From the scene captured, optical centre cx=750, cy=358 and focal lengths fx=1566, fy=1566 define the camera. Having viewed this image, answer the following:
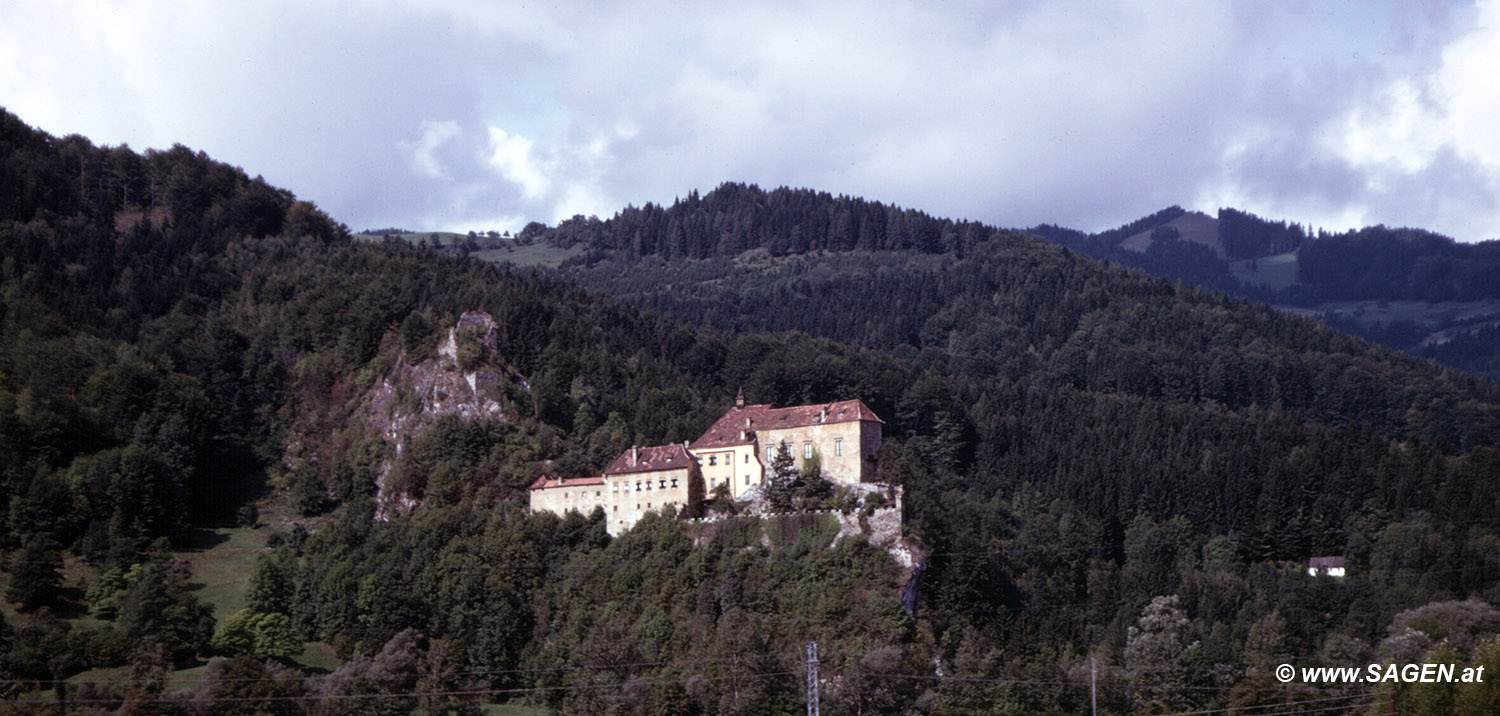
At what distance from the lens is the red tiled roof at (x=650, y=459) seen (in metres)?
96.6

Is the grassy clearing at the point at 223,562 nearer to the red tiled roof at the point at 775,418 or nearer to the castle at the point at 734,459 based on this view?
the castle at the point at 734,459

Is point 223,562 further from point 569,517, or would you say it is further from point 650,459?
point 650,459

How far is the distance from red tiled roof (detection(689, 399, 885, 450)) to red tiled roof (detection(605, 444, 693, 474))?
1436mm

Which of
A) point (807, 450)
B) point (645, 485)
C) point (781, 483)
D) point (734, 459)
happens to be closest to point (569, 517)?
point (645, 485)

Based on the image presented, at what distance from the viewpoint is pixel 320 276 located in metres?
146

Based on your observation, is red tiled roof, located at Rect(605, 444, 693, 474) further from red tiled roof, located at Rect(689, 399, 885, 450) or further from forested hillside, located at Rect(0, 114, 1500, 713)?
forested hillside, located at Rect(0, 114, 1500, 713)

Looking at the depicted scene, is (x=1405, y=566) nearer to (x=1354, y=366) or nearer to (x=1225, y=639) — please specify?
(x=1225, y=639)

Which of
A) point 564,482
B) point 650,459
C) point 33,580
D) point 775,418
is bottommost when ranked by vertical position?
point 33,580

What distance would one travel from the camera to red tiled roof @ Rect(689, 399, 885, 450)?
308 feet

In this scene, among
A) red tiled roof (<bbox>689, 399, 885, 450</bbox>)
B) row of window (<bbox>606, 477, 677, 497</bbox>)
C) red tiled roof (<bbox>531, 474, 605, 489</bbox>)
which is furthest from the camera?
red tiled roof (<bbox>531, 474, 605, 489</bbox>)

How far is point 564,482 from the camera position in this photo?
102m

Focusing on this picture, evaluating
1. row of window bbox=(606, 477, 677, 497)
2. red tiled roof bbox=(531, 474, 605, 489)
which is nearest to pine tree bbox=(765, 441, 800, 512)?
row of window bbox=(606, 477, 677, 497)

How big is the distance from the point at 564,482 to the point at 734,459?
12.4 meters

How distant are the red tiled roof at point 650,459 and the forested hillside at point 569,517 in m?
3.77
